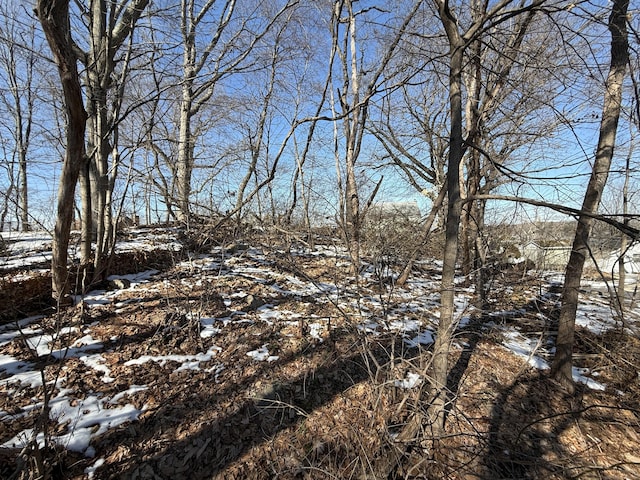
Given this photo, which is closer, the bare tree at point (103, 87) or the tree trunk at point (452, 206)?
the tree trunk at point (452, 206)

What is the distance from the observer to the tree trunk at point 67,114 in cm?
299

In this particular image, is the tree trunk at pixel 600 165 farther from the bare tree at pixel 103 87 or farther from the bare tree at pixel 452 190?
the bare tree at pixel 103 87

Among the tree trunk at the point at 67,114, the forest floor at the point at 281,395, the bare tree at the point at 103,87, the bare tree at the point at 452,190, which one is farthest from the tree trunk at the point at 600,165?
the bare tree at the point at 103,87

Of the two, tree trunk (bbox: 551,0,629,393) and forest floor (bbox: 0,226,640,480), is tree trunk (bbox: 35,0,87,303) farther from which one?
tree trunk (bbox: 551,0,629,393)

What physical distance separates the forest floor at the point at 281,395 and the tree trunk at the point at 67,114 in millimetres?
895

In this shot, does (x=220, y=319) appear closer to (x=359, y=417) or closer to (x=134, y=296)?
(x=134, y=296)

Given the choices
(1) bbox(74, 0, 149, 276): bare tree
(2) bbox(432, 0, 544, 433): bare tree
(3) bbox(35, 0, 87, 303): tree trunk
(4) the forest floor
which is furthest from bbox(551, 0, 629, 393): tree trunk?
(1) bbox(74, 0, 149, 276): bare tree

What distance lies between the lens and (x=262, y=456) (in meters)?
2.35

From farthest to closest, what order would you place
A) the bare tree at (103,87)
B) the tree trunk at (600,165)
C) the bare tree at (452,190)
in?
the bare tree at (103,87) → the tree trunk at (600,165) → the bare tree at (452,190)

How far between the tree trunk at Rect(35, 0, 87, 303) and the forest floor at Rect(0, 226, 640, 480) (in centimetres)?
90

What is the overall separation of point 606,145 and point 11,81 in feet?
78.5

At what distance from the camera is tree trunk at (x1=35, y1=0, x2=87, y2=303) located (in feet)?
9.80

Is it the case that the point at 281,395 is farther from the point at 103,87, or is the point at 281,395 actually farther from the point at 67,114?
the point at 103,87

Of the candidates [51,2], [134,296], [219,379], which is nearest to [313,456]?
[219,379]
